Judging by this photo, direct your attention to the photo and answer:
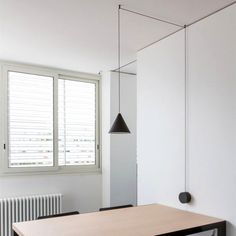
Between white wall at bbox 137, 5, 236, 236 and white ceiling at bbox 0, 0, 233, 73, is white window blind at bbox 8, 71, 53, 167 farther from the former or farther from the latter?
white wall at bbox 137, 5, 236, 236

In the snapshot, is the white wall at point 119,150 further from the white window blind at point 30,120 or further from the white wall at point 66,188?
the white window blind at point 30,120

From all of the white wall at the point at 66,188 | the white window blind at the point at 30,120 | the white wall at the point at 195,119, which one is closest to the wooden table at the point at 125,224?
the white wall at the point at 195,119

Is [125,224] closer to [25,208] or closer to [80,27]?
[80,27]

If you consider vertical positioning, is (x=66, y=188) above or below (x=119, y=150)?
below

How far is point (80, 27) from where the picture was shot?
10.3ft

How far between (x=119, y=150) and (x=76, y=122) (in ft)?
2.73

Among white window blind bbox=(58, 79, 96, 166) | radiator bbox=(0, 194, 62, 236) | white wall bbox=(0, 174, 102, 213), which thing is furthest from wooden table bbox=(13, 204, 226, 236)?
white window blind bbox=(58, 79, 96, 166)

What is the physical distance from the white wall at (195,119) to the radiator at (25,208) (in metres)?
1.38

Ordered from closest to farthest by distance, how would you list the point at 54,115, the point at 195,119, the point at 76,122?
1. the point at 195,119
2. the point at 54,115
3. the point at 76,122

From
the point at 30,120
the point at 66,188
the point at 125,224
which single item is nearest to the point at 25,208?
the point at 66,188

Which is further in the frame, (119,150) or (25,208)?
(119,150)

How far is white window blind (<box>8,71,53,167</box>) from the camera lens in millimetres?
4355

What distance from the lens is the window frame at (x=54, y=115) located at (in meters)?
4.27

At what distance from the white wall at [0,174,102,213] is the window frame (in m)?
0.10
